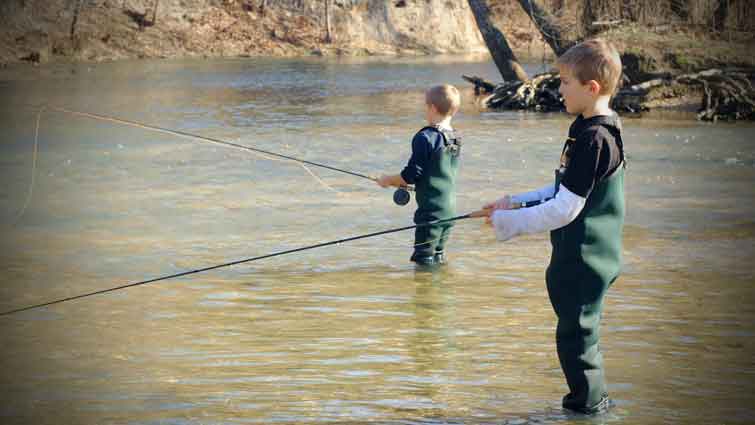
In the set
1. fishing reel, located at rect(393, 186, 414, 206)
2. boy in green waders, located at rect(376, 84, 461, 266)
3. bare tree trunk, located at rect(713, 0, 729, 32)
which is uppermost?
bare tree trunk, located at rect(713, 0, 729, 32)

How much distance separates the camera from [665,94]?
748 inches

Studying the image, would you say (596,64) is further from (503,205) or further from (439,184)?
(439,184)

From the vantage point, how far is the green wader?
3908 mm

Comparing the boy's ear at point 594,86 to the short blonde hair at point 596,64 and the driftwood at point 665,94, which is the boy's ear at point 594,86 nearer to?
the short blonde hair at point 596,64

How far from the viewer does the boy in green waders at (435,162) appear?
6699mm

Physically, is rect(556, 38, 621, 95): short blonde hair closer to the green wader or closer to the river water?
→ the green wader

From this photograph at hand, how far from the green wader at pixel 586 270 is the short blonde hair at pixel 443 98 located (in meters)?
2.76

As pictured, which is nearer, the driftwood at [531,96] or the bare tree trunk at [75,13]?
the driftwood at [531,96]

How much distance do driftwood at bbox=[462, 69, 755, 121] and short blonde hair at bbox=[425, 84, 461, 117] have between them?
36.7ft

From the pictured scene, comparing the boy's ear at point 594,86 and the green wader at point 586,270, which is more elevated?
the boy's ear at point 594,86

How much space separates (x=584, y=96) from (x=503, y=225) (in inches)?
21.8

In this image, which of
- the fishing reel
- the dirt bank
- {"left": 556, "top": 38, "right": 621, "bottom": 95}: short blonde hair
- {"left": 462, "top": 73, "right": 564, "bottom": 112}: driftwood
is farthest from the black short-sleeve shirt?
the dirt bank

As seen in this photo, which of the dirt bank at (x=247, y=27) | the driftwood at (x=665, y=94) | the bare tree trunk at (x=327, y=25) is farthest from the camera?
the bare tree trunk at (x=327, y=25)

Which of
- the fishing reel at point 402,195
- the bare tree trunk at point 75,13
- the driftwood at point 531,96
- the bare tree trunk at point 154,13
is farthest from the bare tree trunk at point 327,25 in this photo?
the fishing reel at point 402,195
